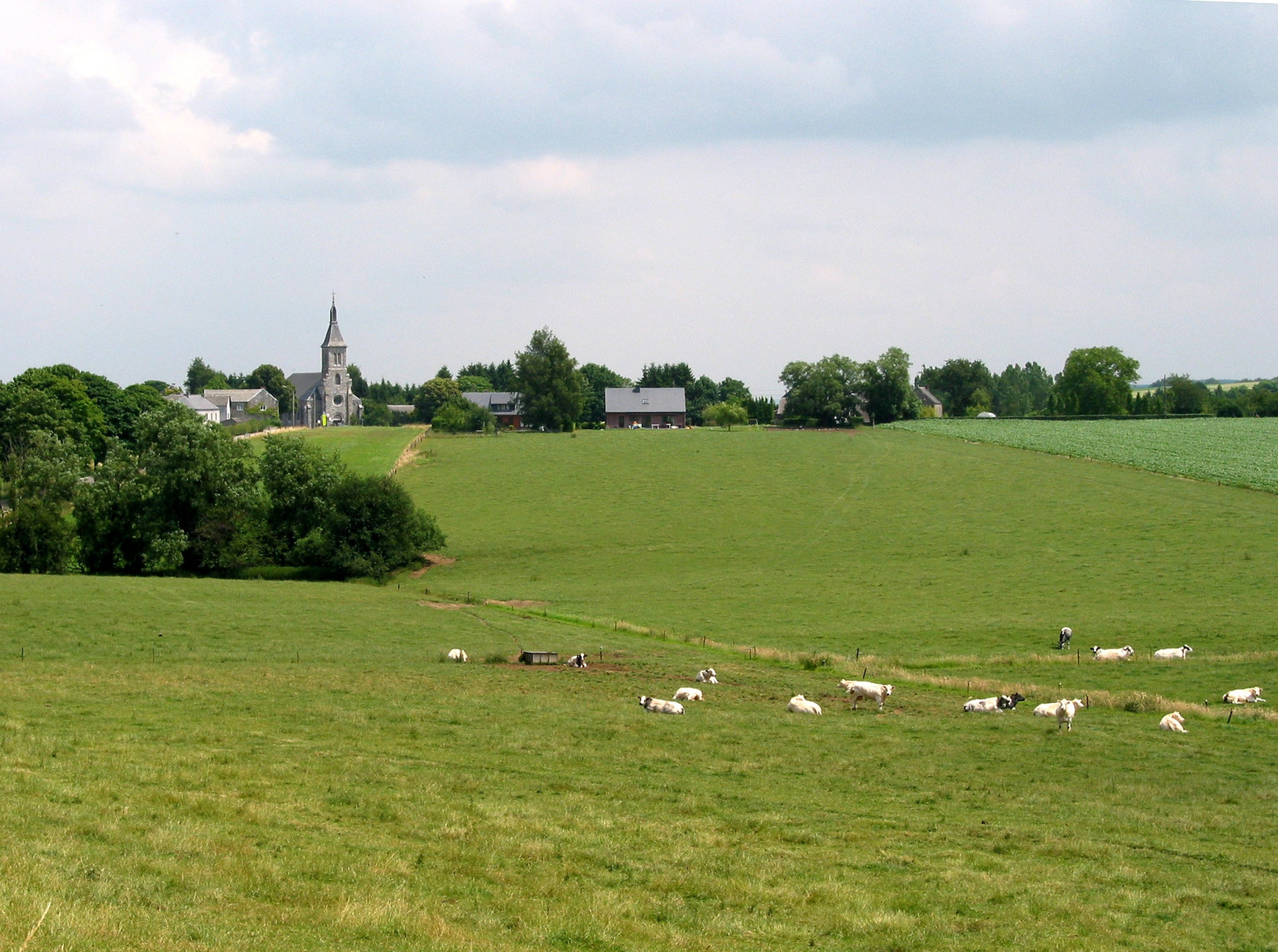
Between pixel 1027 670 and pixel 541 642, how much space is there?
17.1 meters

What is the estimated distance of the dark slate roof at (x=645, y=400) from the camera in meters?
190

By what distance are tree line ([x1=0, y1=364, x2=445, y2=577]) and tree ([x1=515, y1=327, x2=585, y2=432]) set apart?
251ft

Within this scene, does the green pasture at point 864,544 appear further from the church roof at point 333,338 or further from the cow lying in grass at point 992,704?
the church roof at point 333,338

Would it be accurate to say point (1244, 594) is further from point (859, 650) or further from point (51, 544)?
point (51, 544)

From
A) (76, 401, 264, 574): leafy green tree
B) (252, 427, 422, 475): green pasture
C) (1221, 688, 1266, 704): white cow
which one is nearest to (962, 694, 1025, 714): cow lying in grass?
(1221, 688, 1266, 704): white cow

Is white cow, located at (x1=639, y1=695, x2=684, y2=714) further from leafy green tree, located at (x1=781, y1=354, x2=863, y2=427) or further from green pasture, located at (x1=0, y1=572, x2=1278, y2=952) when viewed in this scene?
leafy green tree, located at (x1=781, y1=354, x2=863, y2=427)

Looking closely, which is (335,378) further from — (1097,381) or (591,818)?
(591,818)

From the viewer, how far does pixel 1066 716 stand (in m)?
26.3

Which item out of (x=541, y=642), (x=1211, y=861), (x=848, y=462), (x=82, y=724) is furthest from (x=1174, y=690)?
(x=848, y=462)

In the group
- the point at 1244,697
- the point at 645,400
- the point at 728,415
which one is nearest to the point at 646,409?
the point at 645,400

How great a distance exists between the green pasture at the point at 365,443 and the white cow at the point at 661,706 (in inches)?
2579

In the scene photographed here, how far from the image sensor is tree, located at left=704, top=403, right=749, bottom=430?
16288 centimetres

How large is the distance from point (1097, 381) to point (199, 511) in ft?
521

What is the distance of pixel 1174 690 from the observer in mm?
32688
